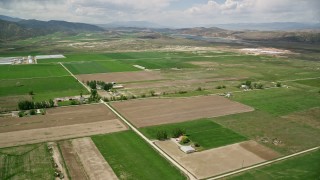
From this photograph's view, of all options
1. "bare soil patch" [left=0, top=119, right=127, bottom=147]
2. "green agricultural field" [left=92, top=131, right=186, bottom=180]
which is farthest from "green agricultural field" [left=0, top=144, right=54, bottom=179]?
"green agricultural field" [left=92, top=131, right=186, bottom=180]

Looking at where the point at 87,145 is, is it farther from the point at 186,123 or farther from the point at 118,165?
the point at 186,123

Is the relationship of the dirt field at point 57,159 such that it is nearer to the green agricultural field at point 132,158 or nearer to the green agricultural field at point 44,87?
the green agricultural field at point 132,158

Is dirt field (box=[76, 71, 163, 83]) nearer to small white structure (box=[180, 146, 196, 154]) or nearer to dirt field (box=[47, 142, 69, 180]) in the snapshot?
dirt field (box=[47, 142, 69, 180])

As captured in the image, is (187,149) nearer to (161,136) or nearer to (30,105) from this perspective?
(161,136)

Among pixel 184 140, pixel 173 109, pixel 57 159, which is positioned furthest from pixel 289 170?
pixel 57 159

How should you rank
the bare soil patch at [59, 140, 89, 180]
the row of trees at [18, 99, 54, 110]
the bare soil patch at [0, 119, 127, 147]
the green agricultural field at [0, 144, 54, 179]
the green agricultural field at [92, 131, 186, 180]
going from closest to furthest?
the green agricultural field at [0, 144, 54, 179], the bare soil patch at [59, 140, 89, 180], the green agricultural field at [92, 131, 186, 180], the bare soil patch at [0, 119, 127, 147], the row of trees at [18, 99, 54, 110]

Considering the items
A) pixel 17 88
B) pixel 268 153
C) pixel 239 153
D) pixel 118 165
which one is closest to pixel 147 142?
pixel 118 165
